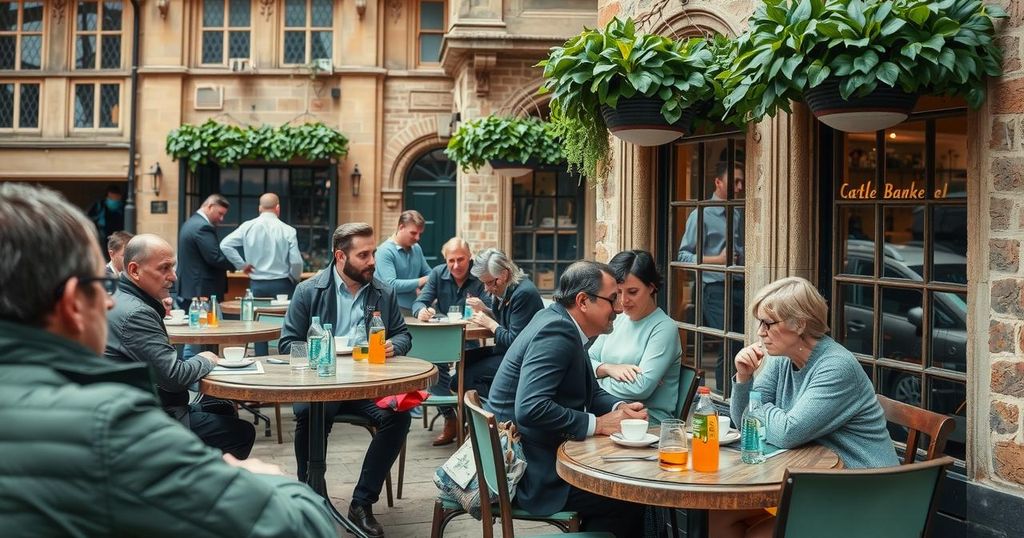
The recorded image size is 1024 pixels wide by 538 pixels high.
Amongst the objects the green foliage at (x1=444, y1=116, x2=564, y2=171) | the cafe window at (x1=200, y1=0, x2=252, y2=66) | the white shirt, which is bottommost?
the white shirt

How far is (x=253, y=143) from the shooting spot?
16.3 m

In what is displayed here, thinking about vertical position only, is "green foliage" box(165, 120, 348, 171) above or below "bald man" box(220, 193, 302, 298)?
above

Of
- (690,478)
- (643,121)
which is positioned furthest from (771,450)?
(643,121)

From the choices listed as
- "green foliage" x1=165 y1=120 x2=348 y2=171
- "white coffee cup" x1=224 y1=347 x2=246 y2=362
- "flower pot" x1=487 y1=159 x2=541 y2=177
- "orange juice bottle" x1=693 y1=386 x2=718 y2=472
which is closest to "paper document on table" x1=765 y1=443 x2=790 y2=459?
"orange juice bottle" x1=693 y1=386 x2=718 y2=472

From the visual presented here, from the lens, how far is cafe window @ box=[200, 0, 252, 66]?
682 inches

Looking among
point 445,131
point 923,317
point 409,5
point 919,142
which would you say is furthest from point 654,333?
point 409,5

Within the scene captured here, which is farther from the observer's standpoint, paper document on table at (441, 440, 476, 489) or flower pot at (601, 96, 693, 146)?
flower pot at (601, 96, 693, 146)

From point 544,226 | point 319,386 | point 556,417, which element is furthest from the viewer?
point 544,226

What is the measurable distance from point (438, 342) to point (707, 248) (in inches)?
72.3

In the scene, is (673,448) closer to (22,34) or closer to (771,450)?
(771,450)

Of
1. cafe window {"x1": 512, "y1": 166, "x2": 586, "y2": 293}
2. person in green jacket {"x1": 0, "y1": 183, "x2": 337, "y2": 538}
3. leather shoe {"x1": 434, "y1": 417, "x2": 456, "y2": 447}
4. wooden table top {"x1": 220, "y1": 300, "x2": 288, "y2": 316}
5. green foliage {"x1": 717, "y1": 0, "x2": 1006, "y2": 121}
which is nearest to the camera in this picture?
person in green jacket {"x1": 0, "y1": 183, "x2": 337, "y2": 538}

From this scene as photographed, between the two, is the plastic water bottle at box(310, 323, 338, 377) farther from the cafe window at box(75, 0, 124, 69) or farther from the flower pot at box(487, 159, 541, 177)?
the cafe window at box(75, 0, 124, 69)

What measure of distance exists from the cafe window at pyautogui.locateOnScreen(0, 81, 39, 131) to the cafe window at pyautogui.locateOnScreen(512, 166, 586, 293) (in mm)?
9781

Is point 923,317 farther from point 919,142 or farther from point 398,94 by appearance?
point 398,94
